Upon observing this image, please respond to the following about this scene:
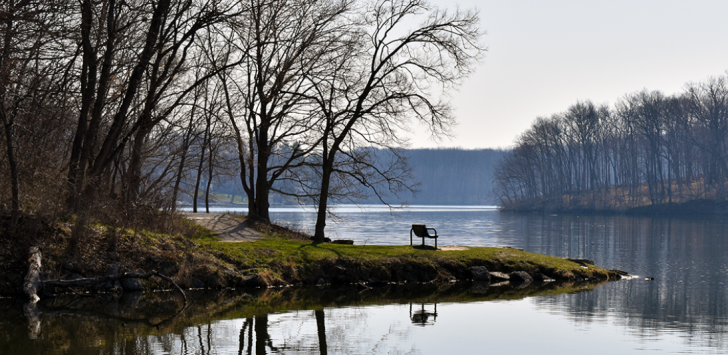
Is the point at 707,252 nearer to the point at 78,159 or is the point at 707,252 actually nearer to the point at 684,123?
the point at 78,159

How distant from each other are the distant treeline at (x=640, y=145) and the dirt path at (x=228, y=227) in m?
68.3

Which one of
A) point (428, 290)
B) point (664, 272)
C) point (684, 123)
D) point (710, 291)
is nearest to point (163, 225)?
point (428, 290)

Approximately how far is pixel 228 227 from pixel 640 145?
81.5 metres

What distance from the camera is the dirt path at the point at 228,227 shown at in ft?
77.5

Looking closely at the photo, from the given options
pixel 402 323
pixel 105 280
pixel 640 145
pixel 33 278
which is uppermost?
pixel 640 145

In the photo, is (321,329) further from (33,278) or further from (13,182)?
(13,182)

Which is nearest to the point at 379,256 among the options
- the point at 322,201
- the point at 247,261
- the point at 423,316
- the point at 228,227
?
the point at 322,201

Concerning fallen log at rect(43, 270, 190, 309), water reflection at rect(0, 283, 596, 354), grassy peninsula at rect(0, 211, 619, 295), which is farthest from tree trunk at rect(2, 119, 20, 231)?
water reflection at rect(0, 283, 596, 354)

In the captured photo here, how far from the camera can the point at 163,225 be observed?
20.1m

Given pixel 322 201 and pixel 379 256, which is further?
pixel 322 201

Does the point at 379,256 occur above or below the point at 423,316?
above

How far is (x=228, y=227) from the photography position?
26297 millimetres

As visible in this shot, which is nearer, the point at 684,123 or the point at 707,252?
the point at 707,252

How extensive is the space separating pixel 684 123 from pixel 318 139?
68.4 m
